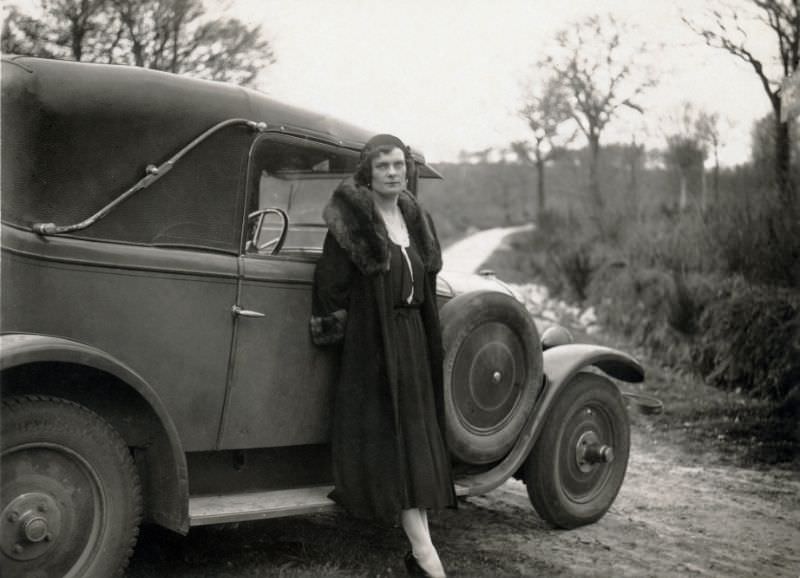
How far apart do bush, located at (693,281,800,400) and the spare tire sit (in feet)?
15.1

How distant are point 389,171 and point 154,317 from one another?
1208mm

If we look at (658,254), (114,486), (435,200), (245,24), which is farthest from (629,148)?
(435,200)

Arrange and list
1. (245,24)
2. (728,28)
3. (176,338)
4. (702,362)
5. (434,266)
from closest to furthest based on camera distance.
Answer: (176,338)
(434,266)
(245,24)
(728,28)
(702,362)

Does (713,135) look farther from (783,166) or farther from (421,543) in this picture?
(421,543)

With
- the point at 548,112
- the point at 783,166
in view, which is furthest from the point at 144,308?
the point at 548,112

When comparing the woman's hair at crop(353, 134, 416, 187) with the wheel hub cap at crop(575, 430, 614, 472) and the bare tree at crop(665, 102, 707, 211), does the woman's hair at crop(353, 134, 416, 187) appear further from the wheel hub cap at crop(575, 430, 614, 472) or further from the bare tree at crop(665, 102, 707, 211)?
the bare tree at crop(665, 102, 707, 211)

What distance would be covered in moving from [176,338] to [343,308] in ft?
2.46

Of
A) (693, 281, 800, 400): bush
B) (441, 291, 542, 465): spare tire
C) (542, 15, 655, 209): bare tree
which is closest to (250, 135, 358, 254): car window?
(441, 291, 542, 465): spare tire

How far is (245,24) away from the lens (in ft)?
22.8

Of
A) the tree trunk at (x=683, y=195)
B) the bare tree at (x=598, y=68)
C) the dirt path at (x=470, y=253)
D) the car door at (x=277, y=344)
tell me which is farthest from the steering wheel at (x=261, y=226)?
the dirt path at (x=470, y=253)

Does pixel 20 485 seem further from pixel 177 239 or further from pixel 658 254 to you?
pixel 658 254

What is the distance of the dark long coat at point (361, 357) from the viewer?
3.57 meters

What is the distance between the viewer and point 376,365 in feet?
11.8

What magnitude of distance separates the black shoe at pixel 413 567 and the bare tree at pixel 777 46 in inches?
203
